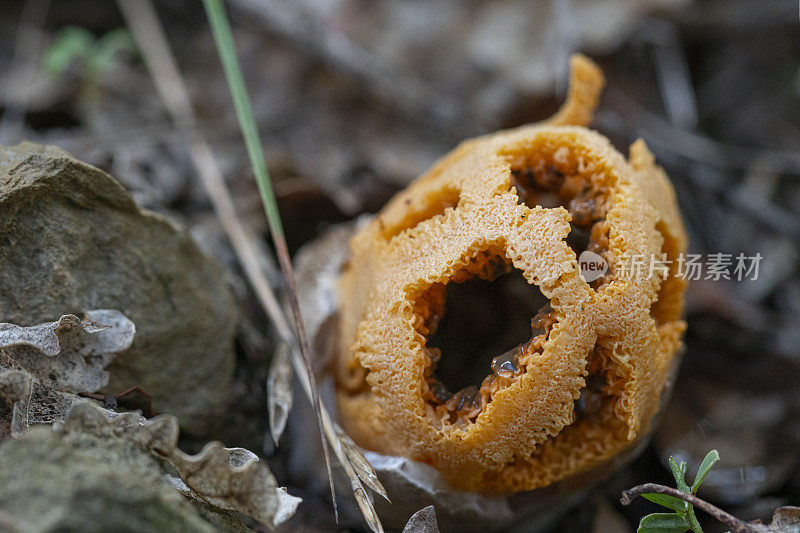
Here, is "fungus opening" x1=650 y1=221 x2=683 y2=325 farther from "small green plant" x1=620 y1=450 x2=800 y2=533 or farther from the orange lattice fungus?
"small green plant" x1=620 y1=450 x2=800 y2=533

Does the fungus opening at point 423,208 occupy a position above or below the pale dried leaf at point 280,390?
above

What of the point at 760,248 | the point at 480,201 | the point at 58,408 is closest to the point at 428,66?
the point at 760,248

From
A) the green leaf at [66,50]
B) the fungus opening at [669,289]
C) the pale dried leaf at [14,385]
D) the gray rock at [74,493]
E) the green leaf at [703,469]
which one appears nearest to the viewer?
the gray rock at [74,493]

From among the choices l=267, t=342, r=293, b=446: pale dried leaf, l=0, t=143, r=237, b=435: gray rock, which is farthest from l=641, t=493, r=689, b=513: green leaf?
l=0, t=143, r=237, b=435: gray rock

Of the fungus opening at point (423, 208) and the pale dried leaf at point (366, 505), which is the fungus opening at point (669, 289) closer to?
the fungus opening at point (423, 208)

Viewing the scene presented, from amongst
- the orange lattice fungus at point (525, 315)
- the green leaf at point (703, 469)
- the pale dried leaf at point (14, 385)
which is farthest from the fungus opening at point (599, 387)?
the pale dried leaf at point (14, 385)

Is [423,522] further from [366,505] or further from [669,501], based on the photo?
[669,501]

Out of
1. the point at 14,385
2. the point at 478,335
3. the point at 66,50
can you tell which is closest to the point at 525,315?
the point at 478,335

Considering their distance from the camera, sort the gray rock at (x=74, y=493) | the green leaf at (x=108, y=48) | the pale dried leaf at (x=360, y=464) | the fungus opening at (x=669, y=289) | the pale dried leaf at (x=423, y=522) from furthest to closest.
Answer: the green leaf at (x=108, y=48) < the fungus opening at (x=669, y=289) < the pale dried leaf at (x=360, y=464) < the pale dried leaf at (x=423, y=522) < the gray rock at (x=74, y=493)
